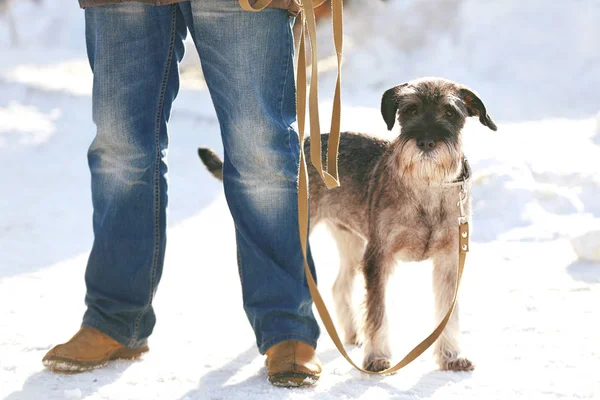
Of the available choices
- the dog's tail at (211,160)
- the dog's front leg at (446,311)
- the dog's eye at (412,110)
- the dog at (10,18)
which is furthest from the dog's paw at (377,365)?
the dog at (10,18)

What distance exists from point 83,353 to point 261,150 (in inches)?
43.4

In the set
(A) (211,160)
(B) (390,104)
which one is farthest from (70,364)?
(B) (390,104)

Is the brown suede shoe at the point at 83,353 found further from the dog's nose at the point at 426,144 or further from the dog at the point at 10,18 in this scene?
the dog at the point at 10,18

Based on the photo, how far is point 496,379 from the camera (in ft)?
11.2

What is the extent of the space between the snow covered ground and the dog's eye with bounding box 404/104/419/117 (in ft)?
3.30

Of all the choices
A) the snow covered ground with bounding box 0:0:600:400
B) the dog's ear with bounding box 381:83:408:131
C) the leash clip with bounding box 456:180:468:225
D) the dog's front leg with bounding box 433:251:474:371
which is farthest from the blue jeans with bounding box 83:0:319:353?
the leash clip with bounding box 456:180:468:225

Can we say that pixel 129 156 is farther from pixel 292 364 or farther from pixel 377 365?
pixel 377 365

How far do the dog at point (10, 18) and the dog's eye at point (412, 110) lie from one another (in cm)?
1326

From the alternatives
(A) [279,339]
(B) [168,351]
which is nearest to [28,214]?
(B) [168,351]

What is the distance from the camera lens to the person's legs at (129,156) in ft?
10.8

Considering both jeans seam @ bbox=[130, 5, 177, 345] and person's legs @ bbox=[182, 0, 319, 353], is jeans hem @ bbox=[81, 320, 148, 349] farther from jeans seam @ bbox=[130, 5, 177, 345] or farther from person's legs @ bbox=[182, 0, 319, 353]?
person's legs @ bbox=[182, 0, 319, 353]

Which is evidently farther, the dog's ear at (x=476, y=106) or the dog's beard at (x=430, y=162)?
the dog's ear at (x=476, y=106)

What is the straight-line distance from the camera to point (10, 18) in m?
15.9

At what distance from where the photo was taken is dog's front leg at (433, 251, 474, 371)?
11.6 ft
